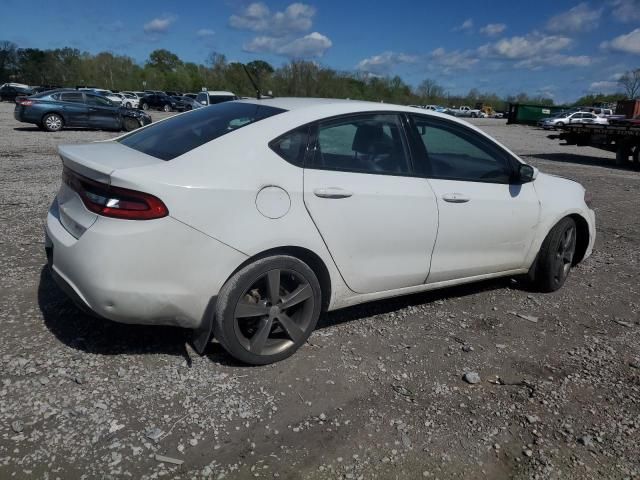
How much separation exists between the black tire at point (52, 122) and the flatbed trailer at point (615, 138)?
55.4 feet

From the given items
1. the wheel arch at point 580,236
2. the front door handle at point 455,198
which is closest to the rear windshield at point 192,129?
the front door handle at point 455,198

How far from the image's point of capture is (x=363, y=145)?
11.6ft

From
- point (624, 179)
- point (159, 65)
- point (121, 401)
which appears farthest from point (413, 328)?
point (159, 65)

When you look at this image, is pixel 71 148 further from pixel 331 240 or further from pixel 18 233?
pixel 18 233

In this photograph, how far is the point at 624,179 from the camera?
12.8 metres

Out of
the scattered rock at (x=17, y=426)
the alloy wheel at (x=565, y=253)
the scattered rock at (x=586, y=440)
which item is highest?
the alloy wheel at (x=565, y=253)

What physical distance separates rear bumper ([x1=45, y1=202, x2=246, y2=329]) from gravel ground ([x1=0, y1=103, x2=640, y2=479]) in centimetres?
46

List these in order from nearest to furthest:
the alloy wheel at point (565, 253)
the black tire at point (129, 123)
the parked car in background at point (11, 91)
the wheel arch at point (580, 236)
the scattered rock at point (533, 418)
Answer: the scattered rock at point (533, 418)
the alloy wheel at point (565, 253)
the wheel arch at point (580, 236)
the black tire at point (129, 123)
the parked car in background at point (11, 91)

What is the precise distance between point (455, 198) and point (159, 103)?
144ft

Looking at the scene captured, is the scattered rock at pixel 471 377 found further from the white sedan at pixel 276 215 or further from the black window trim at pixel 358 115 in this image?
the black window trim at pixel 358 115

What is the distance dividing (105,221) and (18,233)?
140 inches

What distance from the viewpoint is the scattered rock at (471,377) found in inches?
127

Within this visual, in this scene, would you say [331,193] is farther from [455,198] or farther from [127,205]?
[127,205]

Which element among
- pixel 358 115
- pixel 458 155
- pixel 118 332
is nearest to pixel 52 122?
pixel 118 332
